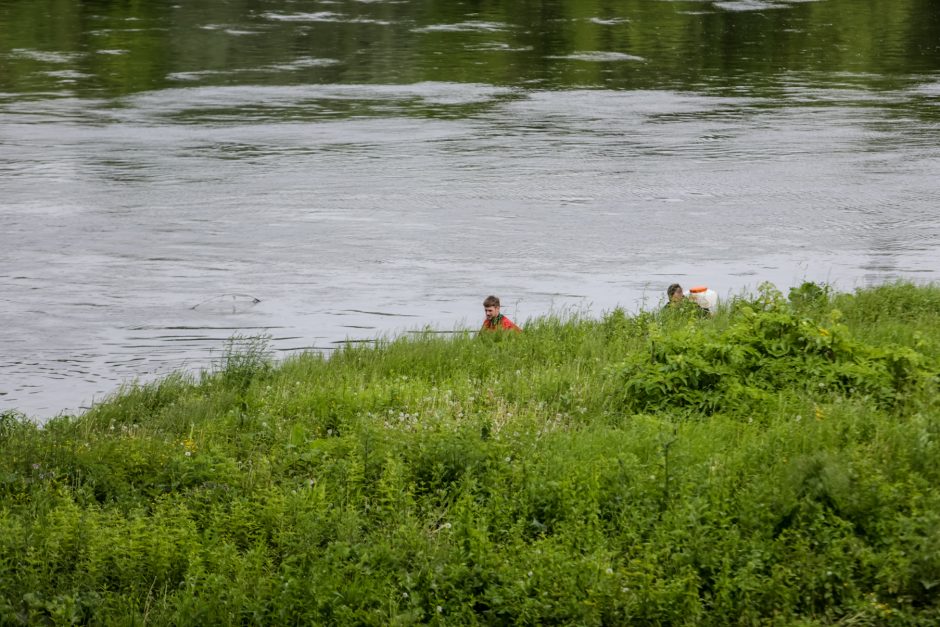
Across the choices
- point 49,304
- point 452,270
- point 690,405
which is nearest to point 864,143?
point 452,270

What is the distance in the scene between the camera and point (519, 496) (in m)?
9.33

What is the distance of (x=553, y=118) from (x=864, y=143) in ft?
29.3

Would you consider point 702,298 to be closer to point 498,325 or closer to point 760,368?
point 498,325

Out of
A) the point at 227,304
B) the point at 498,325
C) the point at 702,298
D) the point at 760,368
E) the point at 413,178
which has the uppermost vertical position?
the point at 760,368

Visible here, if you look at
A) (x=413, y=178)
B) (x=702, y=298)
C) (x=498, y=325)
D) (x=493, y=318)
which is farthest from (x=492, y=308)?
(x=413, y=178)

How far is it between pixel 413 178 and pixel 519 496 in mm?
21575

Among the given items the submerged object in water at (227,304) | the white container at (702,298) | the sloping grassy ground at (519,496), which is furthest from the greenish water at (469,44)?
the sloping grassy ground at (519,496)

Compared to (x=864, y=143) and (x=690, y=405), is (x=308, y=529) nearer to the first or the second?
(x=690, y=405)

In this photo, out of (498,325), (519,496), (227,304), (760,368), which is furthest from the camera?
(227,304)

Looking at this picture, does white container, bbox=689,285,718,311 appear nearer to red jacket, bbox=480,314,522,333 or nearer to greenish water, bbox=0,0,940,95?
red jacket, bbox=480,314,522,333

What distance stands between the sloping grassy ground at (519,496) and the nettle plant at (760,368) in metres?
0.03

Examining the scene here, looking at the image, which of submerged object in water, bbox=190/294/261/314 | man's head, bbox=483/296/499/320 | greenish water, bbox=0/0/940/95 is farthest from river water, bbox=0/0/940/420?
man's head, bbox=483/296/499/320

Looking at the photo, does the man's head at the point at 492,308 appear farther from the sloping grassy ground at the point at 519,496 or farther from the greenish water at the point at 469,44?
the greenish water at the point at 469,44

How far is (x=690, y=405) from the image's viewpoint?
1145 cm
